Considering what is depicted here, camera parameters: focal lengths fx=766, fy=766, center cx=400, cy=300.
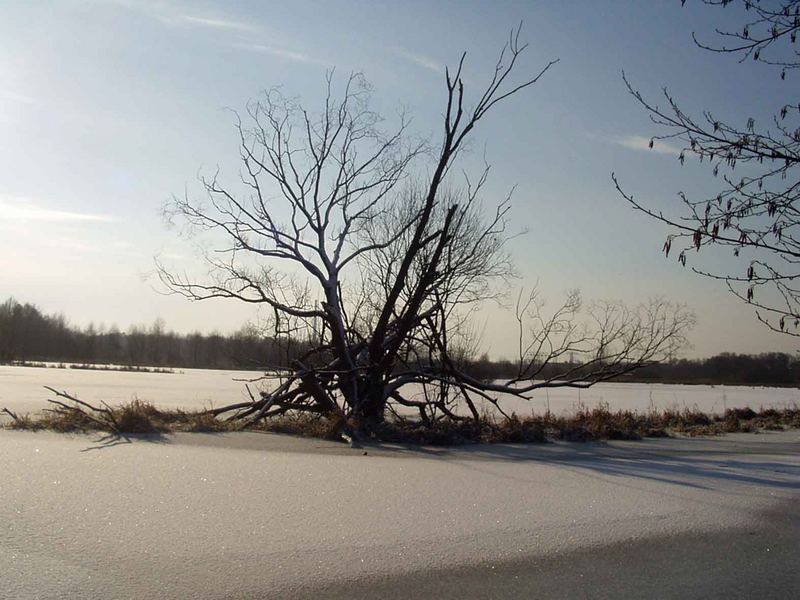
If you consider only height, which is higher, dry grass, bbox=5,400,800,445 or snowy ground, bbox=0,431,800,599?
dry grass, bbox=5,400,800,445

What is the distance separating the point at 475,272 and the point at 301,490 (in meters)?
12.2

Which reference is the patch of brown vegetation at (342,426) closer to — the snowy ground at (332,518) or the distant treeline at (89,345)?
the snowy ground at (332,518)

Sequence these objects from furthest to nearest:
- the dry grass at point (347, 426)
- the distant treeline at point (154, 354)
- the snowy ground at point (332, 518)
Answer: the distant treeline at point (154, 354), the dry grass at point (347, 426), the snowy ground at point (332, 518)

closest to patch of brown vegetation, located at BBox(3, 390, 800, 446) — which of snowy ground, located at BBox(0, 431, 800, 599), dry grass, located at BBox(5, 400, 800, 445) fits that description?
dry grass, located at BBox(5, 400, 800, 445)

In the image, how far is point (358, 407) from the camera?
12.7 meters

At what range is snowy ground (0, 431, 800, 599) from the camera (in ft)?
13.3

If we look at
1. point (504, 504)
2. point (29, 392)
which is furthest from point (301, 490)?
point (29, 392)

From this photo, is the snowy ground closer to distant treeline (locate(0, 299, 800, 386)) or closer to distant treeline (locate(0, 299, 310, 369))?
distant treeline (locate(0, 299, 800, 386))

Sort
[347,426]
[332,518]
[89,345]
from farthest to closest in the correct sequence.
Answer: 1. [89,345]
2. [347,426]
3. [332,518]

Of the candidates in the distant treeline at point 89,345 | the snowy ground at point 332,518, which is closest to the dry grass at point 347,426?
the snowy ground at point 332,518

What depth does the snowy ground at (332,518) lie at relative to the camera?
13.3ft

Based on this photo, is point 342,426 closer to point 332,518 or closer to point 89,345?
point 332,518

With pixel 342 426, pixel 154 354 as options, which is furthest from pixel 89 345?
pixel 342 426

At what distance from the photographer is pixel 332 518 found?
17.5ft
